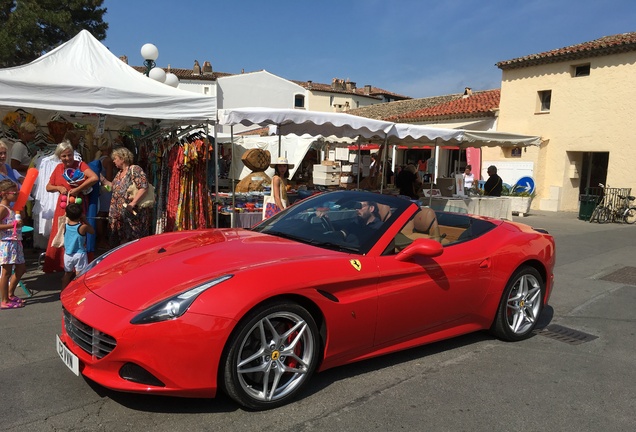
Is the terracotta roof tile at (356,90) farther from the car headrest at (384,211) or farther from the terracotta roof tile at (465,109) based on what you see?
the car headrest at (384,211)

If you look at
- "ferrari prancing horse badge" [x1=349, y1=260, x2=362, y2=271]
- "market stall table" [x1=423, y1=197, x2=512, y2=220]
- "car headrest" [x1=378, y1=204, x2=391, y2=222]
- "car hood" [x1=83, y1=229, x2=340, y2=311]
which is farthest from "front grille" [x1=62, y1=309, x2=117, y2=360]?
"market stall table" [x1=423, y1=197, x2=512, y2=220]

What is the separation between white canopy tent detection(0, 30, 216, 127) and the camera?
5762 mm

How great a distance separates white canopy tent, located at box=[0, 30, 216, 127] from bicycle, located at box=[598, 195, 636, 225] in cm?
1462

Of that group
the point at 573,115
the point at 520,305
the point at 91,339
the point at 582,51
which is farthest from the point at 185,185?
the point at 582,51

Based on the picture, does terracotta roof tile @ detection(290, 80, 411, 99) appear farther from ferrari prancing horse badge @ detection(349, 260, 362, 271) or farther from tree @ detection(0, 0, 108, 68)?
ferrari prancing horse badge @ detection(349, 260, 362, 271)

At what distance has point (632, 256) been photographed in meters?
9.81

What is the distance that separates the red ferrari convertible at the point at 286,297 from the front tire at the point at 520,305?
0.06 ft

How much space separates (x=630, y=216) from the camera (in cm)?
1678

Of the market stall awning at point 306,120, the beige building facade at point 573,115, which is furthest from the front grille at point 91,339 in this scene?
the beige building facade at point 573,115

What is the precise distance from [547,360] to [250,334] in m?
2.72

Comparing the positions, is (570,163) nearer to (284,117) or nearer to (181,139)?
(284,117)

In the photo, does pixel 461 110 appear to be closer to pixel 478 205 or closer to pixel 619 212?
pixel 619 212

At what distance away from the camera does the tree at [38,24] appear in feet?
76.3

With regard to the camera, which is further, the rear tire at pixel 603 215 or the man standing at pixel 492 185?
the rear tire at pixel 603 215
